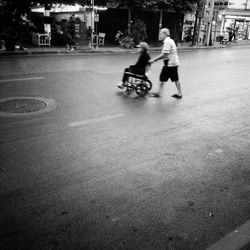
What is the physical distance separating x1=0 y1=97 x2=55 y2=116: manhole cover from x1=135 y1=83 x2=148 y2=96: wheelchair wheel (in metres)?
2.67

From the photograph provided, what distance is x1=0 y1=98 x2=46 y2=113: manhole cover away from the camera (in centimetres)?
A: 710

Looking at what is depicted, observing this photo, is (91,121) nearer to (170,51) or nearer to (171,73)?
(171,73)

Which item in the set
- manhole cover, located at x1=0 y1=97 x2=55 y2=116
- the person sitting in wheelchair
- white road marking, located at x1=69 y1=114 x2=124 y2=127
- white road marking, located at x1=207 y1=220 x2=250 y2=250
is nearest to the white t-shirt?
the person sitting in wheelchair

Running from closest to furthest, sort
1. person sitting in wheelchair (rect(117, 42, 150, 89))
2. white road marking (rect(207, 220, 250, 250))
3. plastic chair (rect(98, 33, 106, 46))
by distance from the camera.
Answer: white road marking (rect(207, 220, 250, 250))
person sitting in wheelchair (rect(117, 42, 150, 89))
plastic chair (rect(98, 33, 106, 46))

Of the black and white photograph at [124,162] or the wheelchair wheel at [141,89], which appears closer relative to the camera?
the black and white photograph at [124,162]

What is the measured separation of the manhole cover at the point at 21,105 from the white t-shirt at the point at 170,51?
13.0ft

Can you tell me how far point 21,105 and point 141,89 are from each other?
143 inches

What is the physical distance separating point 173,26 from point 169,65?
25.5 meters

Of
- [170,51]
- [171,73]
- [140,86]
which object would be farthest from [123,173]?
[170,51]

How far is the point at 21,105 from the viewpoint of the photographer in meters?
7.46

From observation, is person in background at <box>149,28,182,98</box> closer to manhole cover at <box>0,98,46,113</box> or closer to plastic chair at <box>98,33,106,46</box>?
manhole cover at <box>0,98,46,113</box>

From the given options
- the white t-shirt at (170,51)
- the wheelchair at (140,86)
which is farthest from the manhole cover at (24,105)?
the white t-shirt at (170,51)

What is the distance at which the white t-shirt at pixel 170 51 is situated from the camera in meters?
8.58

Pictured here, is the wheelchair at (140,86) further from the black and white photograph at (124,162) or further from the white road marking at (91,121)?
the white road marking at (91,121)
